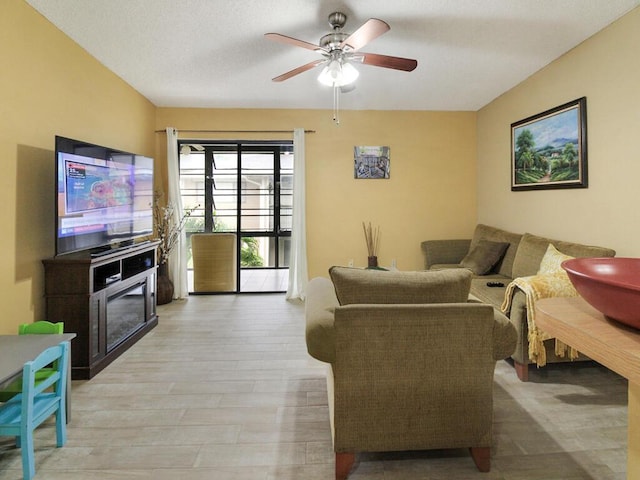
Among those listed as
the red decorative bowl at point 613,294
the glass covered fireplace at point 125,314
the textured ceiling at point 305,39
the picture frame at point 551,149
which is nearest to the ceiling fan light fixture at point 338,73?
the textured ceiling at point 305,39

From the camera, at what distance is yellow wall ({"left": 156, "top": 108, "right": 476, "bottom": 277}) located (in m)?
4.83

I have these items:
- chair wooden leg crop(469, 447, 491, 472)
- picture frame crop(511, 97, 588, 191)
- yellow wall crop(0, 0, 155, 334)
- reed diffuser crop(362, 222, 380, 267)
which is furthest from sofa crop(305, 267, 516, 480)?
reed diffuser crop(362, 222, 380, 267)

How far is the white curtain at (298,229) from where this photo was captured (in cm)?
470

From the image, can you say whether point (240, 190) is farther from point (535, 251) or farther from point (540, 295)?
point (540, 295)

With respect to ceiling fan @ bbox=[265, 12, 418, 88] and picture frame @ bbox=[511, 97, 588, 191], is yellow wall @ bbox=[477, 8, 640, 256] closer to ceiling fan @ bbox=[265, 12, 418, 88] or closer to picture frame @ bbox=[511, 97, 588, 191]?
picture frame @ bbox=[511, 97, 588, 191]

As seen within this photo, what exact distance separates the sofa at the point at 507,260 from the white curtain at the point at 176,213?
125 inches

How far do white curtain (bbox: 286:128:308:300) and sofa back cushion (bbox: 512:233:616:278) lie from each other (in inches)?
97.2

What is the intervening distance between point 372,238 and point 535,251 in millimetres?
2094

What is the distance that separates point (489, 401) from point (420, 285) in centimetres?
58

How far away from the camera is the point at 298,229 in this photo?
4730mm

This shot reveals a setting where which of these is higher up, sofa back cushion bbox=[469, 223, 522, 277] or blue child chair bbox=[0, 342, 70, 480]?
sofa back cushion bbox=[469, 223, 522, 277]

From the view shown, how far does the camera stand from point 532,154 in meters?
3.67

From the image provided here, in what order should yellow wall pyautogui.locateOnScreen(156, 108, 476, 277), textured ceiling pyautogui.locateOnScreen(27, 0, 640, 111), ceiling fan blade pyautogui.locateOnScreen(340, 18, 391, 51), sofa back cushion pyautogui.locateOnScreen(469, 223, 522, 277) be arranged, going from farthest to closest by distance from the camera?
yellow wall pyautogui.locateOnScreen(156, 108, 476, 277) < sofa back cushion pyautogui.locateOnScreen(469, 223, 522, 277) < textured ceiling pyautogui.locateOnScreen(27, 0, 640, 111) < ceiling fan blade pyautogui.locateOnScreen(340, 18, 391, 51)

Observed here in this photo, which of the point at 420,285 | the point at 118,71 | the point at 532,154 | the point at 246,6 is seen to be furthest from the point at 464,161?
the point at 118,71
